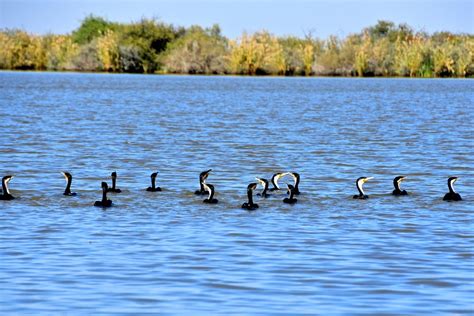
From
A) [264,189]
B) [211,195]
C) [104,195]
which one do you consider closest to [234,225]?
[211,195]

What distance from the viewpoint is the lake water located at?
11164 mm

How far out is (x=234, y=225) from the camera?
15.3m

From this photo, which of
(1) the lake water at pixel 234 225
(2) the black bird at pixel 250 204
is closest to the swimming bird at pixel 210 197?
(1) the lake water at pixel 234 225

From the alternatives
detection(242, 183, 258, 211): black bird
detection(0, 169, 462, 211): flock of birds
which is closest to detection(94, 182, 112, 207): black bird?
detection(0, 169, 462, 211): flock of birds

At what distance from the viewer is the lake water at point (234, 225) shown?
36.6 feet

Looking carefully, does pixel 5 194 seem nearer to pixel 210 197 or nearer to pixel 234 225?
pixel 210 197

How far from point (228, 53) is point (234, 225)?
76.2 m

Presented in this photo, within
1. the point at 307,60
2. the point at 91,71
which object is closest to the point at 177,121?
the point at 307,60

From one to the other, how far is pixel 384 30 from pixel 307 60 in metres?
29.5

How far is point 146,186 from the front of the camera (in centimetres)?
1962

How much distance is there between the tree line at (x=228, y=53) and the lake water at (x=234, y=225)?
4879 centimetres

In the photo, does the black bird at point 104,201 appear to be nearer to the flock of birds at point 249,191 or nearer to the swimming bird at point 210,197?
the flock of birds at point 249,191

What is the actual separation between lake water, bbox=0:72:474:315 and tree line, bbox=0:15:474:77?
48.8 meters

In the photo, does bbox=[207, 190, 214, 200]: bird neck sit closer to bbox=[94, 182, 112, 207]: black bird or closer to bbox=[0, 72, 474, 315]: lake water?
bbox=[0, 72, 474, 315]: lake water
